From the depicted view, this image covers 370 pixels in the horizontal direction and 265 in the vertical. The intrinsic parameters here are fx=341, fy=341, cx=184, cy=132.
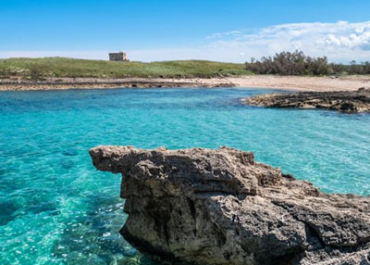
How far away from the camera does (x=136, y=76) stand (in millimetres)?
81750

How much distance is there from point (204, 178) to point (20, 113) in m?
32.8

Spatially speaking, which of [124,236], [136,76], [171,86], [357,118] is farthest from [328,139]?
[136,76]

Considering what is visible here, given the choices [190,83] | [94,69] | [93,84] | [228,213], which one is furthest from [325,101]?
[94,69]

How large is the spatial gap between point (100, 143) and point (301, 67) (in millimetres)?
75165

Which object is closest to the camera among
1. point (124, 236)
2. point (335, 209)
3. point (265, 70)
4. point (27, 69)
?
point (335, 209)

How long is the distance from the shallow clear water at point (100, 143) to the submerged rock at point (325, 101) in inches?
99.1

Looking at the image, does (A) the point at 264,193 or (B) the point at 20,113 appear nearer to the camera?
(A) the point at 264,193

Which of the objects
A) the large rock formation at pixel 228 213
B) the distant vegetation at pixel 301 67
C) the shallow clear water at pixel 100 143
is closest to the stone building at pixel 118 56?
the distant vegetation at pixel 301 67

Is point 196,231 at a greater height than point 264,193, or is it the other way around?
point 264,193

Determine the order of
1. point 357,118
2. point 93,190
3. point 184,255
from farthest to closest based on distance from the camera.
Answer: point 357,118 → point 93,190 → point 184,255

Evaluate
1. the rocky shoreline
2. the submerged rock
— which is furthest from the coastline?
the submerged rock

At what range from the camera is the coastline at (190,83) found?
6103 centimetres

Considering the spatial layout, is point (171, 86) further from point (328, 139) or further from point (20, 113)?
point (328, 139)

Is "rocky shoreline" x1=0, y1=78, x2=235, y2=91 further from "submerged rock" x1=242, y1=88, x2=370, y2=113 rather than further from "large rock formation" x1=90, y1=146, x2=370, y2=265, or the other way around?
"large rock formation" x1=90, y1=146, x2=370, y2=265
